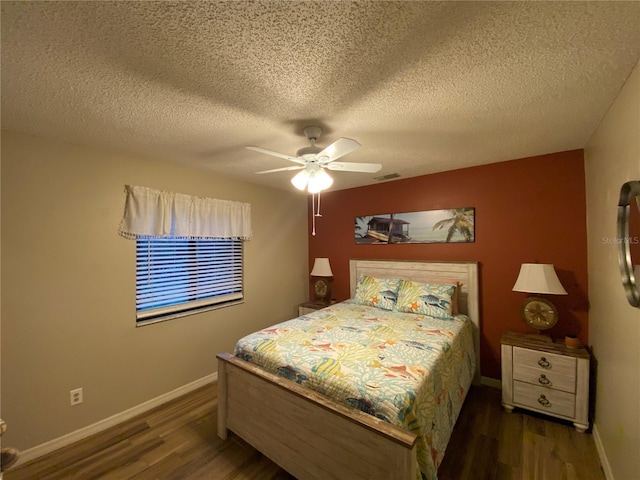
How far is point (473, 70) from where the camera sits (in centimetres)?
130

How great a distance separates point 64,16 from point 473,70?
1702mm

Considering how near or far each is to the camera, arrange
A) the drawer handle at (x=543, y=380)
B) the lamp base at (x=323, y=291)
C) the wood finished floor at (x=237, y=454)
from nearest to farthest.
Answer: the wood finished floor at (x=237, y=454)
the drawer handle at (x=543, y=380)
the lamp base at (x=323, y=291)

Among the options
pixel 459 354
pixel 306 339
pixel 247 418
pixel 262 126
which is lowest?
pixel 247 418

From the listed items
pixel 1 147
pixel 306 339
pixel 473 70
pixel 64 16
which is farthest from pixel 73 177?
pixel 473 70

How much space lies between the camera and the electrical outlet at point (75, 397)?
6.84ft

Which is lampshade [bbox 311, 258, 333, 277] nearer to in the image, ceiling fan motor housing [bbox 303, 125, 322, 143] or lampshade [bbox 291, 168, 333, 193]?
lampshade [bbox 291, 168, 333, 193]

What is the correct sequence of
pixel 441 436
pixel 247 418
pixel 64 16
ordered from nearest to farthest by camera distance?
pixel 64 16 → pixel 441 436 → pixel 247 418

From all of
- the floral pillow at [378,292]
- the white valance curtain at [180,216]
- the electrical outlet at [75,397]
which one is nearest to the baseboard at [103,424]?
the electrical outlet at [75,397]

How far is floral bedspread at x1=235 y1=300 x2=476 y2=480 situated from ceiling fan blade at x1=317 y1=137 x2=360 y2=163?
52.1 inches

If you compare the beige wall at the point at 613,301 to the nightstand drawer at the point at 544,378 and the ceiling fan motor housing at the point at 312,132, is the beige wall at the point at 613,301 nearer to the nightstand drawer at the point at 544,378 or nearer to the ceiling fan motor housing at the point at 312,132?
the nightstand drawer at the point at 544,378

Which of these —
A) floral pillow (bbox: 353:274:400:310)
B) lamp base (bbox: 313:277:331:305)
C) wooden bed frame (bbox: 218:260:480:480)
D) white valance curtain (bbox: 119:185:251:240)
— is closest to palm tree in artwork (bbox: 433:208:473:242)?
floral pillow (bbox: 353:274:400:310)

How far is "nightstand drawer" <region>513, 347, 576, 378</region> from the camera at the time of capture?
2105mm

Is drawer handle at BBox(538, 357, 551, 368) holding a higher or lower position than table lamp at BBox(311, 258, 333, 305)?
lower

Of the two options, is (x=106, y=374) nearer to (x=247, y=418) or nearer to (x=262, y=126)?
(x=247, y=418)
